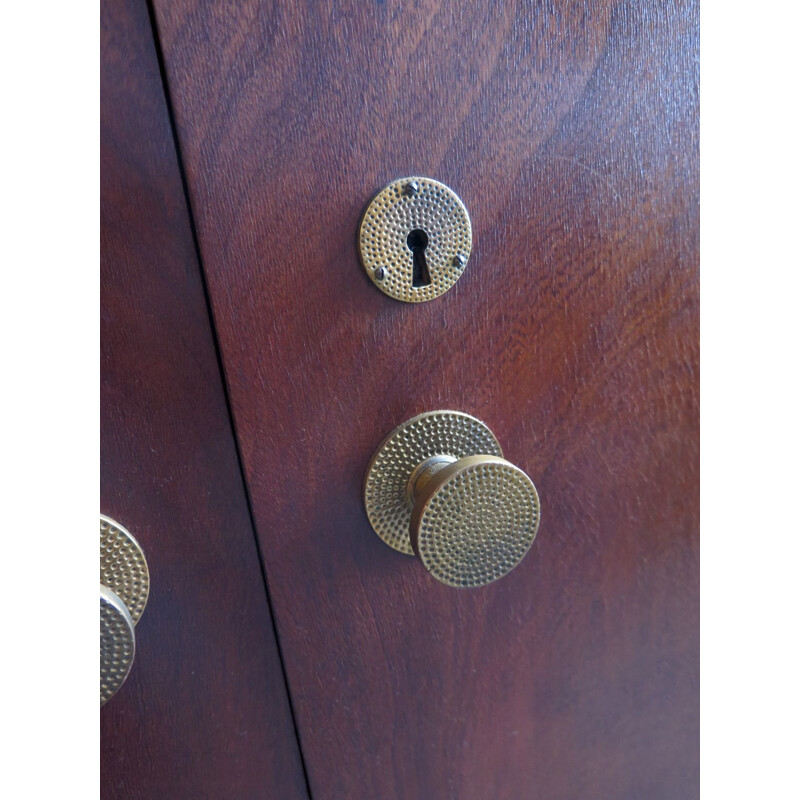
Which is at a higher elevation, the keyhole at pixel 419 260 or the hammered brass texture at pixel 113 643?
the keyhole at pixel 419 260

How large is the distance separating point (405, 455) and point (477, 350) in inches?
3.2

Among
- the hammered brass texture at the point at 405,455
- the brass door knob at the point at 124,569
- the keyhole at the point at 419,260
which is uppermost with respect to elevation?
the keyhole at the point at 419,260

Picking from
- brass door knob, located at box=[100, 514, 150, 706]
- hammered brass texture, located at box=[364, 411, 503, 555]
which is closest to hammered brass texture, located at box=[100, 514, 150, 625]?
brass door knob, located at box=[100, 514, 150, 706]

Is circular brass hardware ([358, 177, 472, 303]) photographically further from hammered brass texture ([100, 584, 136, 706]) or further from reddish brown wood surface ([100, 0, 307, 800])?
hammered brass texture ([100, 584, 136, 706])

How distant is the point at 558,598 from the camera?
18.8 inches

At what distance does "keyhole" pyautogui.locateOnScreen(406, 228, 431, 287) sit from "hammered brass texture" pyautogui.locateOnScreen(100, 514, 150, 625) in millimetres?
220

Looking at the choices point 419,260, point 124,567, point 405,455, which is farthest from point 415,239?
point 124,567

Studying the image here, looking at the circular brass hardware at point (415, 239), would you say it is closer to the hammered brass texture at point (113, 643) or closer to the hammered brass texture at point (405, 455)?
the hammered brass texture at point (405, 455)

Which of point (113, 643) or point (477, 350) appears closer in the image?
point (113, 643)

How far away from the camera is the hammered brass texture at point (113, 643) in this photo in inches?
12.6

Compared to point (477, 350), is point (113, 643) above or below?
below

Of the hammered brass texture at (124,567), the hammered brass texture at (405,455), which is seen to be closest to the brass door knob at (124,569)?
the hammered brass texture at (124,567)

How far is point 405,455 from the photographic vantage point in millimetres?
416

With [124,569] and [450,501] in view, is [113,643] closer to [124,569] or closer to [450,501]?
[124,569]
